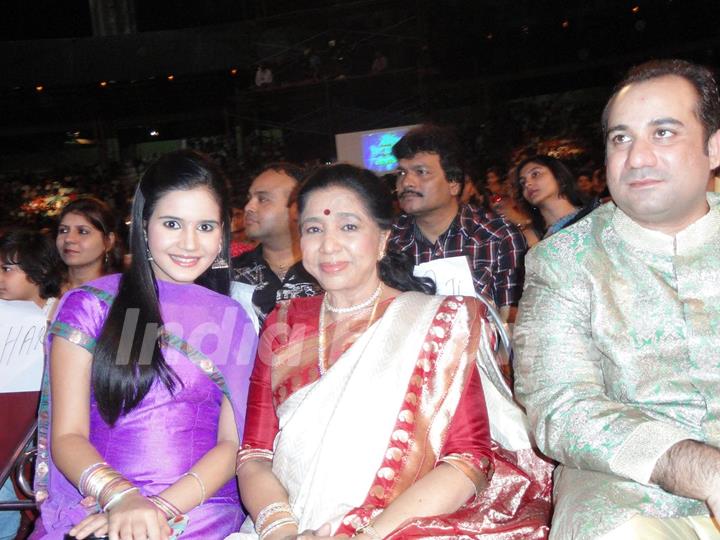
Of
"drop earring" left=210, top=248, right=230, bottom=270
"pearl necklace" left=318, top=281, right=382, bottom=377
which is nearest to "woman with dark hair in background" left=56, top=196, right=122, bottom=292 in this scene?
"drop earring" left=210, top=248, right=230, bottom=270

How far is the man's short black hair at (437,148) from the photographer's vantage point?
12.4 feet

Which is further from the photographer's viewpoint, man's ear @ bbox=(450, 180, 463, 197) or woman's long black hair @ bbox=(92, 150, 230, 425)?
man's ear @ bbox=(450, 180, 463, 197)

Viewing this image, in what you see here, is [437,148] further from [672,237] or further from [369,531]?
[369,531]

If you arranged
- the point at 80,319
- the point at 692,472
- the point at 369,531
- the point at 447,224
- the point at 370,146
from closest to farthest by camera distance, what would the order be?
the point at 692,472 < the point at 369,531 < the point at 80,319 < the point at 447,224 < the point at 370,146

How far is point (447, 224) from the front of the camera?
3703 millimetres

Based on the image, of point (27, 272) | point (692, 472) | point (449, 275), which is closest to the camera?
point (692, 472)

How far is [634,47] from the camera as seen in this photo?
13.2 meters

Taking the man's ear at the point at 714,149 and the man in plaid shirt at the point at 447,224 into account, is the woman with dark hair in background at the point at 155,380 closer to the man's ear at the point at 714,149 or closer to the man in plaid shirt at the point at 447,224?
the man's ear at the point at 714,149

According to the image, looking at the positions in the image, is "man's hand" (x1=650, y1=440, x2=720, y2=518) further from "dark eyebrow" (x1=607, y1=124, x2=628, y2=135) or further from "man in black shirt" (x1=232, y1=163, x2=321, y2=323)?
"man in black shirt" (x1=232, y1=163, x2=321, y2=323)

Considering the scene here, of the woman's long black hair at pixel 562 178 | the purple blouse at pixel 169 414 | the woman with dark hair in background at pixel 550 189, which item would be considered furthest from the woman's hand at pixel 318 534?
the woman's long black hair at pixel 562 178

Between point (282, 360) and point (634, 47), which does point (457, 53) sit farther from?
point (282, 360)

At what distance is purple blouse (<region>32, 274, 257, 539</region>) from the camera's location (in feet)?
6.89

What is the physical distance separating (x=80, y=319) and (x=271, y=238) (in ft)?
4.65

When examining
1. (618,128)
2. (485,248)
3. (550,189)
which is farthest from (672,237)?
(550,189)
